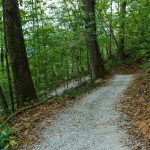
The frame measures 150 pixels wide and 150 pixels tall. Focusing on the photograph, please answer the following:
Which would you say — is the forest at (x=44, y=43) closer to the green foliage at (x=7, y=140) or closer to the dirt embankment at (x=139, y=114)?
the dirt embankment at (x=139, y=114)

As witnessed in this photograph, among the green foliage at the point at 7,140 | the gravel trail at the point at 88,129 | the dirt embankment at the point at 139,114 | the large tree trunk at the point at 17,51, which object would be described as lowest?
the green foliage at the point at 7,140

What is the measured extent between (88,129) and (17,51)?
531cm

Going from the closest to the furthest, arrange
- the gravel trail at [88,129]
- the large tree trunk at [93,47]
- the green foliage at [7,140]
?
the gravel trail at [88,129], the green foliage at [7,140], the large tree trunk at [93,47]

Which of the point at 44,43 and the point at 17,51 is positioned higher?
the point at 44,43

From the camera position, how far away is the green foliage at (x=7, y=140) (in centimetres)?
819

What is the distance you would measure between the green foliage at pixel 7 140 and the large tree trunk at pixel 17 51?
12.5 ft

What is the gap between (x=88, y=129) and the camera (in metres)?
8.78

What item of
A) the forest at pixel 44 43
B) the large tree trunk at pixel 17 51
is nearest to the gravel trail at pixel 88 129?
the large tree trunk at pixel 17 51

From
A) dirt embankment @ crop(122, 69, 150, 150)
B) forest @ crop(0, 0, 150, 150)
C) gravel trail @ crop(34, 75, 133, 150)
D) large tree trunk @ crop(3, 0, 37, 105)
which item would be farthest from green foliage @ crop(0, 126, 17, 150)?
large tree trunk @ crop(3, 0, 37, 105)

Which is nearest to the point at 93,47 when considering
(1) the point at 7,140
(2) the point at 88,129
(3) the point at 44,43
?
(3) the point at 44,43

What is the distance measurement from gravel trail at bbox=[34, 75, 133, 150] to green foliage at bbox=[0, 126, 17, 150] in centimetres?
69

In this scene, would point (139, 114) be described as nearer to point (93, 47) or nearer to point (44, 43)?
point (44, 43)

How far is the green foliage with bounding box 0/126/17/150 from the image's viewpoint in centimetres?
819

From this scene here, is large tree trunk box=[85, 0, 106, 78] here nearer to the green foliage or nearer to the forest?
the forest
